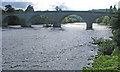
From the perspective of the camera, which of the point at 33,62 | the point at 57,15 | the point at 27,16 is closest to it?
the point at 33,62

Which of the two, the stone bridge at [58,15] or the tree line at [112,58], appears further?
the stone bridge at [58,15]

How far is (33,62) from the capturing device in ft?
25.5

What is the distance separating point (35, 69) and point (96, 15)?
32.6 metres

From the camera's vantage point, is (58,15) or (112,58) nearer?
(112,58)

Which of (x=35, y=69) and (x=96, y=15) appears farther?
(x=96, y=15)

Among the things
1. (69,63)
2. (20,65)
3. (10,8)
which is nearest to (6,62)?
(20,65)

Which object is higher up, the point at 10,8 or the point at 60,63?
the point at 10,8

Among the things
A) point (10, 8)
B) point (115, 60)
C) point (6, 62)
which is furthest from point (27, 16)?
point (115, 60)

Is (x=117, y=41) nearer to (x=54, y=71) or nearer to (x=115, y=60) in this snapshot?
(x=115, y=60)

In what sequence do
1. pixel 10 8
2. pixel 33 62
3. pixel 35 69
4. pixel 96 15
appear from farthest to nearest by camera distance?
pixel 10 8
pixel 96 15
pixel 33 62
pixel 35 69

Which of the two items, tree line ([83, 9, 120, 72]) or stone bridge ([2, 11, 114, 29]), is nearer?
tree line ([83, 9, 120, 72])

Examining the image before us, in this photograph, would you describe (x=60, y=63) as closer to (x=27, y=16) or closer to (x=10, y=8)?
(x=27, y=16)

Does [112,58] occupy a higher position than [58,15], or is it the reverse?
[58,15]

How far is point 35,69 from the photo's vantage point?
22.0ft
